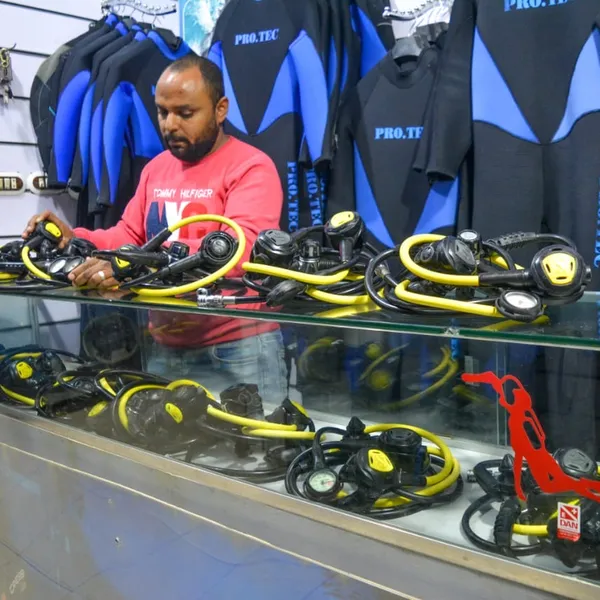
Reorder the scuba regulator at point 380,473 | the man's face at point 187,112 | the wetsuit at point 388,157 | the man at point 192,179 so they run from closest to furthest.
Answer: the scuba regulator at point 380,473 < the man at point 192,179 < the man's face at point 187,112 < the wetsuit at point 388,157

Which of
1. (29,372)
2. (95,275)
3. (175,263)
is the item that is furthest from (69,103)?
(175,263)

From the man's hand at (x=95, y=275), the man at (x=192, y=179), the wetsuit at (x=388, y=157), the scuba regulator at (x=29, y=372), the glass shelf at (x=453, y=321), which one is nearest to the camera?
the glass shelf at (x=453, y=321)

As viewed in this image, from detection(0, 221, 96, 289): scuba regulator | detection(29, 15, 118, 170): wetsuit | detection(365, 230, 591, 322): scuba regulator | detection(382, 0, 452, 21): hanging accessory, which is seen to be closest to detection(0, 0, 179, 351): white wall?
detection(29, 15, 118, 170): wetsuit

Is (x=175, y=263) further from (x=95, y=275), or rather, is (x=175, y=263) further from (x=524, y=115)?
(x=524, y=115)

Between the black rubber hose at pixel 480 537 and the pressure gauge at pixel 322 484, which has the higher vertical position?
the pressure gauge at pixel 322 484

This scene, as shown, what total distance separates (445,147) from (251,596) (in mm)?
1303

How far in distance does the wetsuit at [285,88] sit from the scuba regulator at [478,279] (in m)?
1.22

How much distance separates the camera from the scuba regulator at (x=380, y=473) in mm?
720

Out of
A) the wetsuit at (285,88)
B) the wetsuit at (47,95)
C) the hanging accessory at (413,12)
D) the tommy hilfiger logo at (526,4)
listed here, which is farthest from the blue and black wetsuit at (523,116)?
the wetsuit at (47,95)

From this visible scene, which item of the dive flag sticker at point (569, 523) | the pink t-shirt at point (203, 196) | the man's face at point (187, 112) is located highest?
the man's face at point (187, 112)

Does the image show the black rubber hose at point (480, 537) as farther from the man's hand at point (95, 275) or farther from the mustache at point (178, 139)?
the mustache at point (178, 139)

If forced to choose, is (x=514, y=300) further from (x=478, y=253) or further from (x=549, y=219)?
(x=549, y=219)

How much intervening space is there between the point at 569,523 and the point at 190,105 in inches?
51.7

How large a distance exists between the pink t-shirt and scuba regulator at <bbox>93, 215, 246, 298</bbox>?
1.01 feet
